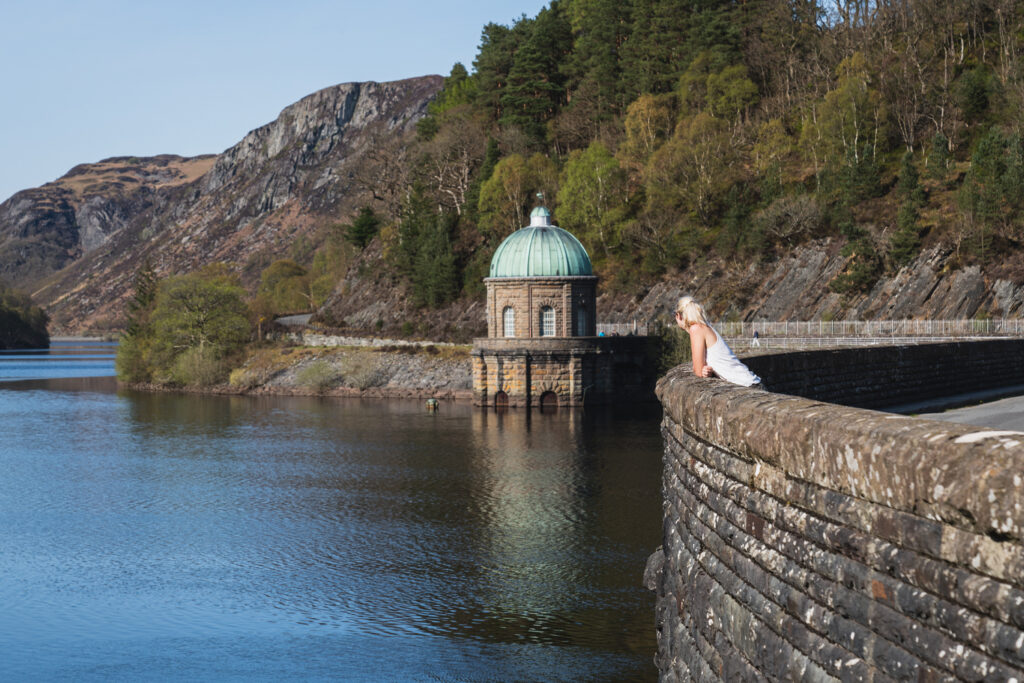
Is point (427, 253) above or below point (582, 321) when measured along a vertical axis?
above

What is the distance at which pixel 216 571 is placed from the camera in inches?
1051

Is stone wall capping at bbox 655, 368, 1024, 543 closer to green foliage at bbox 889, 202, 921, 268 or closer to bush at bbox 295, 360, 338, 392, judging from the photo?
green foliage at bbox 889, 202, 921, 268

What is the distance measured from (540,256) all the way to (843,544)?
204 feet

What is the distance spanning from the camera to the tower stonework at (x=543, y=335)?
221 ft

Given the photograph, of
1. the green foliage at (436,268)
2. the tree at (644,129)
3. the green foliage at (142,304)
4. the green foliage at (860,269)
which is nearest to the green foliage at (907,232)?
the green foliage at (860,269)

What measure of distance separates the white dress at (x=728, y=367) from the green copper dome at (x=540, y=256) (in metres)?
55.3

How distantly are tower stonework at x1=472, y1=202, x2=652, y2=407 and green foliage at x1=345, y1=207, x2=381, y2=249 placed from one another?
5339 centimetres

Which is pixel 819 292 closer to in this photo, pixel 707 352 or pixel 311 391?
pixel 311 391

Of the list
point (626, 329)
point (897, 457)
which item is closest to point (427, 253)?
point (626, 329)

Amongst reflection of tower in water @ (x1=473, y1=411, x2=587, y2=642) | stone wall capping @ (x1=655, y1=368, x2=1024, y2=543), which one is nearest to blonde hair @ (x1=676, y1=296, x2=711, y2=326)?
stone wall capping @ (x1=655, y1=368, x2=1024, y2=543)

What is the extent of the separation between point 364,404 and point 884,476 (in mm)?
68296

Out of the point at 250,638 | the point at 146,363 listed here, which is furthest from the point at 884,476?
the point at 146,363

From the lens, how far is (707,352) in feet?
42.5

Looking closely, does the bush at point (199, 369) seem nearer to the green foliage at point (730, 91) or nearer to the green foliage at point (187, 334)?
the green foliage at point (187, 334)
